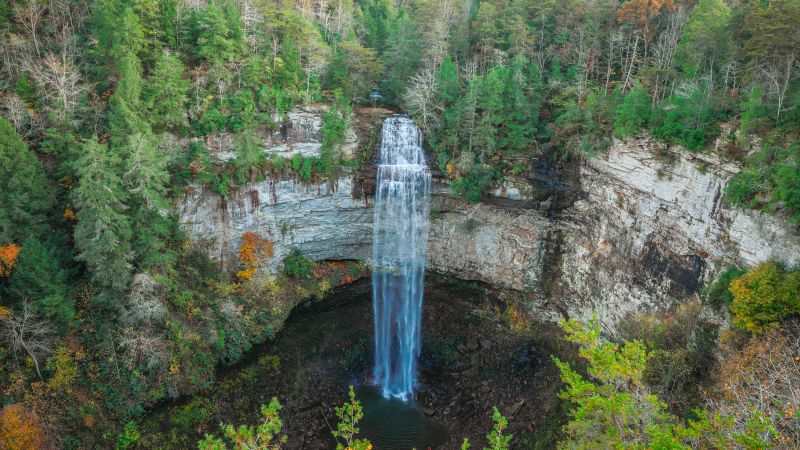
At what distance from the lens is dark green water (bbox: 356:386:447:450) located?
2359cm

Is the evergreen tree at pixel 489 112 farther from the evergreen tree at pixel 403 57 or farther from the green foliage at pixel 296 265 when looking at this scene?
the green foliage at pixel 296 265

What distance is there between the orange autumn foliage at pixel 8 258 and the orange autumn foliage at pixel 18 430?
548 cm

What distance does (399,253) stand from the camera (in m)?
30.9

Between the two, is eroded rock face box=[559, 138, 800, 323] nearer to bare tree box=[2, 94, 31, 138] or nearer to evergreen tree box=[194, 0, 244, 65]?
evergreen tree box=[194, 0, 244, 65]

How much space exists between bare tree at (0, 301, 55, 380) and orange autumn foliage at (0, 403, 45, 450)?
226cm

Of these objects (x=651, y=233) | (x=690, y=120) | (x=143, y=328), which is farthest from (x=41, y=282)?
(x=690, y=120)

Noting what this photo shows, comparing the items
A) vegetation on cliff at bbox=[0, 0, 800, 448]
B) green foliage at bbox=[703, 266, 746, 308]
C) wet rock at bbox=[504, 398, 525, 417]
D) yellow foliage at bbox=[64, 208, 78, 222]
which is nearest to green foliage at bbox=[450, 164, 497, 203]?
vegetation on cliff at bbox=[0, 0, 800, 448]

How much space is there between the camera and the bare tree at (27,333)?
18078mm

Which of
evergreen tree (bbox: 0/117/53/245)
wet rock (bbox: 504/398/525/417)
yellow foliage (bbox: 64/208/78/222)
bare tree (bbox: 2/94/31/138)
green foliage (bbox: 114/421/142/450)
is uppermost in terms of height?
bare tree (bbox: 2/94/31/138)

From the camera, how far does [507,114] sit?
28578 mm

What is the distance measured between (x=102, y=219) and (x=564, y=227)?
24057mm

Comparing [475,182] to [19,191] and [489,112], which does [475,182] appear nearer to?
[489,112]

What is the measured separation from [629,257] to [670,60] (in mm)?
14369

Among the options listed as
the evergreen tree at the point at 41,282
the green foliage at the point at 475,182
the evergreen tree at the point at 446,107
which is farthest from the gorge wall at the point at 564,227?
the evergreen tree at the point at 41,282
